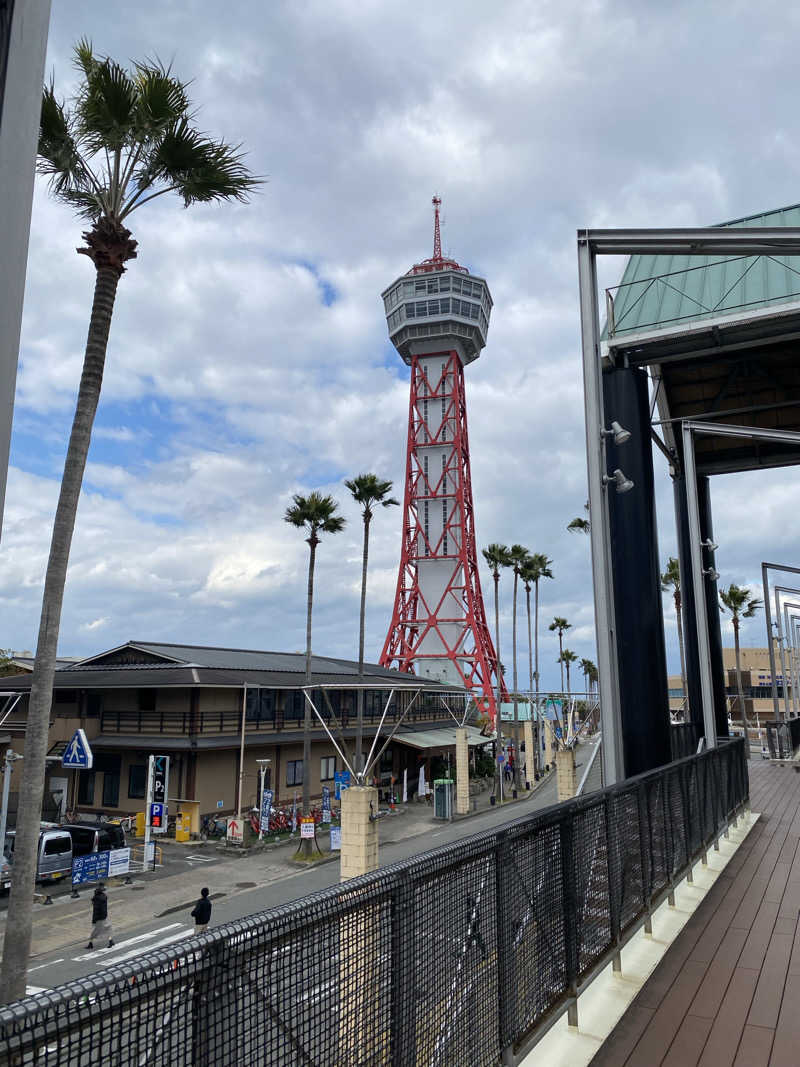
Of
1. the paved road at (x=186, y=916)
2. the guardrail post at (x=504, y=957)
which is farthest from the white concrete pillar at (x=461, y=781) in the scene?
the guardrail post at (x=504, y=957)

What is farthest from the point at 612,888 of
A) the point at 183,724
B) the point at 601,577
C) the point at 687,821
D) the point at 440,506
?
the point at 440,506

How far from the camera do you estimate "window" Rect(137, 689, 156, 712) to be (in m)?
29.6

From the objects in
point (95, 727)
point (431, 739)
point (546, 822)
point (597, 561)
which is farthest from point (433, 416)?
point (546, 822)

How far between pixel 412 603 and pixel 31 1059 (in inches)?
2675

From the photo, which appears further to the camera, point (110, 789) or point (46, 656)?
point (110, 789)

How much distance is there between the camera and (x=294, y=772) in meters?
32.8

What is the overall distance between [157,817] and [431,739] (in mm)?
20885

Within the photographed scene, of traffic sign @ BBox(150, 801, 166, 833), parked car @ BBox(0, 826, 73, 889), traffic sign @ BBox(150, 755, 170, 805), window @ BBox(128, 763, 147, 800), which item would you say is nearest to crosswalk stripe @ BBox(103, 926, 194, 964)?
parked car @ BBox(0, 826, 73, 889)

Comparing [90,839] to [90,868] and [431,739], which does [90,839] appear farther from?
[431,739]

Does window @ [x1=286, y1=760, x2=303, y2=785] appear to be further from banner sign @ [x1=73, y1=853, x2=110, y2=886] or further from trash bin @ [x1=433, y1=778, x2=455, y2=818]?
banner sign @ [x1=73, y1=853, x2=110, y2=886]

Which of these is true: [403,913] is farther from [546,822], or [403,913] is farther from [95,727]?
[95,727]

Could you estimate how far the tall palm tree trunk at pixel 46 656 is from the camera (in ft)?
31.8

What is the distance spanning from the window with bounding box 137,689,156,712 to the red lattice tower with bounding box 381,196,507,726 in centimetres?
3855

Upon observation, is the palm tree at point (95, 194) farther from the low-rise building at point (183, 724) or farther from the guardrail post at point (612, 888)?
the low-rise building at point (183, 724)
